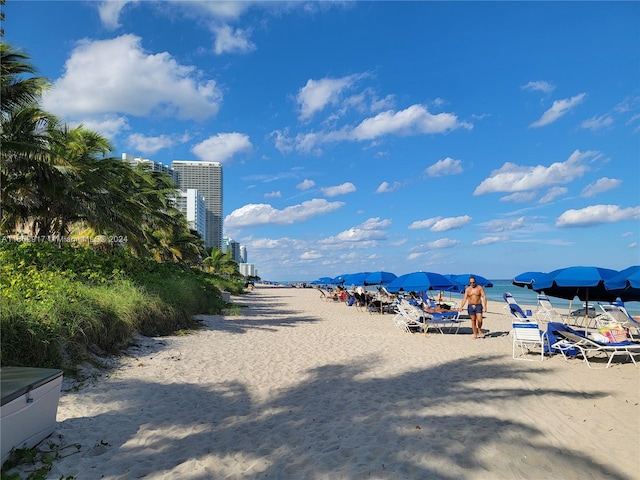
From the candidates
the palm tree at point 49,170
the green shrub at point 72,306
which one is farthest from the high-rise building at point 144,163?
the green shrub at point 72,306

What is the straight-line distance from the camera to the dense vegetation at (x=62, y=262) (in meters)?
6.12

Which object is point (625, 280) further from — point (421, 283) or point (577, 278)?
point (421, 283)

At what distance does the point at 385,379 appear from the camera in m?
6.45

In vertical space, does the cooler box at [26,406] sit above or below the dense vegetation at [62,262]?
below

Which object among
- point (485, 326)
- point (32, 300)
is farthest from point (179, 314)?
point (485, 326)

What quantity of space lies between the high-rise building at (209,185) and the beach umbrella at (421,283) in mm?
98653

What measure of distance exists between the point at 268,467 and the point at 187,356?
15.8 feet

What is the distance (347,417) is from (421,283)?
8402mm

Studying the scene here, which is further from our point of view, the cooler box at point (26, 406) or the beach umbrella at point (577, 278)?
the beach umbrella at point (577, 278)

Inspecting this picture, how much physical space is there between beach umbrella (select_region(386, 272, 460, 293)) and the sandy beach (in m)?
4.23

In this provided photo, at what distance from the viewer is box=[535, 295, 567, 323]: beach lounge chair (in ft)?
44.0

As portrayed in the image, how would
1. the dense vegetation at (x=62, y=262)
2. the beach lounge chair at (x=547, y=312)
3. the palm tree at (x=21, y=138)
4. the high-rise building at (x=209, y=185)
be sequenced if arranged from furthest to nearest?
the high-rise building at (x=209, y=185) < the beach lounge chair at (x=547, y=312) < the palm tree at (x=21, y=138) < the dense vegetation at (x=62, y=262)

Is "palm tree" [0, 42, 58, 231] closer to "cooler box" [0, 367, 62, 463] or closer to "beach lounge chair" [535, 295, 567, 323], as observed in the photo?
"cooler box" [0, 367, 62, 463]

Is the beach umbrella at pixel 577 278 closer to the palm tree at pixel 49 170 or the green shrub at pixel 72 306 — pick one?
the green shrub at pixel 72 306
